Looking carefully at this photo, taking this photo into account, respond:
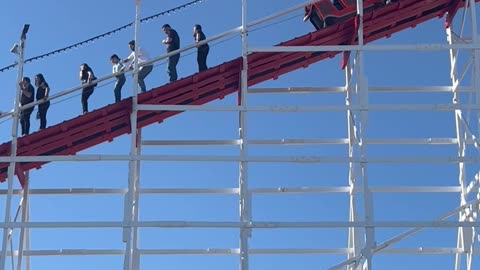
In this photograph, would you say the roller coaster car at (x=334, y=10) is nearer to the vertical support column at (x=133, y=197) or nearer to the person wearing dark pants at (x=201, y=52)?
the person wearing dark pants at (x=201, y=52)

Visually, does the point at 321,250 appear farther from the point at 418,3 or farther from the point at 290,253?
the point at 418,3

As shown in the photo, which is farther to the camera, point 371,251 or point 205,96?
point 205,96

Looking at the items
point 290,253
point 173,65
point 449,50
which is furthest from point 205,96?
point 449,50

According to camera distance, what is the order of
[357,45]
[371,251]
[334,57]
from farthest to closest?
[334,57]
[357,45]
[371,251]

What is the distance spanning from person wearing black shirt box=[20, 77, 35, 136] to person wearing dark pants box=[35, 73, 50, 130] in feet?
0.44

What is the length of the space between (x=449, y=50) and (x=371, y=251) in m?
4.42

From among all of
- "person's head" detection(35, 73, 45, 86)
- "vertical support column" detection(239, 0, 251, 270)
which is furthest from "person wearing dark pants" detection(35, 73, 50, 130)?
"vertical support column" detection(239, 0, 251, 270)

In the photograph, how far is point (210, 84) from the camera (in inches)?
789

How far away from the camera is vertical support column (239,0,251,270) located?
18.1m

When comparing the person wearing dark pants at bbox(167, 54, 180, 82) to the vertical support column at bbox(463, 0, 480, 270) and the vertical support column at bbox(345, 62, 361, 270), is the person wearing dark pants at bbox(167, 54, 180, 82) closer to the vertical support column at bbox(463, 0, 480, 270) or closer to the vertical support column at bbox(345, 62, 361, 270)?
the vertical support column at bbox(345, 62, 361, 270)

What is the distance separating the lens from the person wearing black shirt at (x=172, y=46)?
19891 millimetres

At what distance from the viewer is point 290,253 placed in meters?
20.5

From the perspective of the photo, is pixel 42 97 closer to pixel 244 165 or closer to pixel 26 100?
pixel 26 100

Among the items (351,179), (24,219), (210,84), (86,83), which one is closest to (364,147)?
(351,179)
